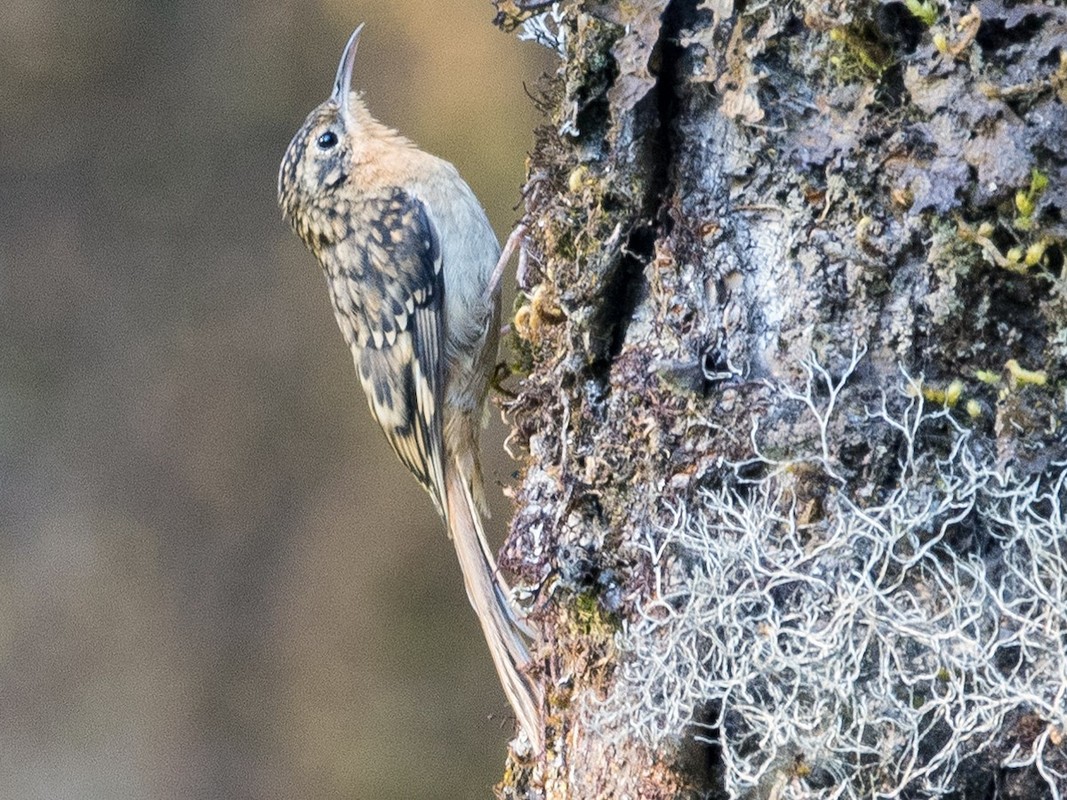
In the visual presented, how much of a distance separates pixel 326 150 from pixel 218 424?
1446 mm

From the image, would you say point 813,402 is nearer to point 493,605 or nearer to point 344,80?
point 493,605

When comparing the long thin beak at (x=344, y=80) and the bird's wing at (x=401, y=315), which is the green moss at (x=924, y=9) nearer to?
the bird's wing at (x=401, y=315)

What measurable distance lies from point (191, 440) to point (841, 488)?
3541 mm

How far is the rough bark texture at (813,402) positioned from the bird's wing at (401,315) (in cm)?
145

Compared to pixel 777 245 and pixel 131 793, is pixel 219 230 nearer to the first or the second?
pixel 131 793

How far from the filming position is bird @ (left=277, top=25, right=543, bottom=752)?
3457mm

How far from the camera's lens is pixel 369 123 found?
3742mm

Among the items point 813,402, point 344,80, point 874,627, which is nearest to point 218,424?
point 344,80

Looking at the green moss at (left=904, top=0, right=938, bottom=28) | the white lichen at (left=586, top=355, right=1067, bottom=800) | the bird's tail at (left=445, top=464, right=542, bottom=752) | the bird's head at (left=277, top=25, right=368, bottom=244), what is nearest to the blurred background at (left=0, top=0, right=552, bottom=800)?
the bird's head at (left=277, top=25, right=368, bottom=244)

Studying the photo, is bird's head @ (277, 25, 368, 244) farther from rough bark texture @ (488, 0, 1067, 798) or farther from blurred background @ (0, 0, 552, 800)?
rough bark texture @ (488, 0, 1067, 798)

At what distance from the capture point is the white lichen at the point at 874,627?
161 cm

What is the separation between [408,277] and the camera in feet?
11.8

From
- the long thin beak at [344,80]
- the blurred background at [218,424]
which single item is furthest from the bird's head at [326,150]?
the blurred background at [218,424]

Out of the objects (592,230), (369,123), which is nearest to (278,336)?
(369,123)
